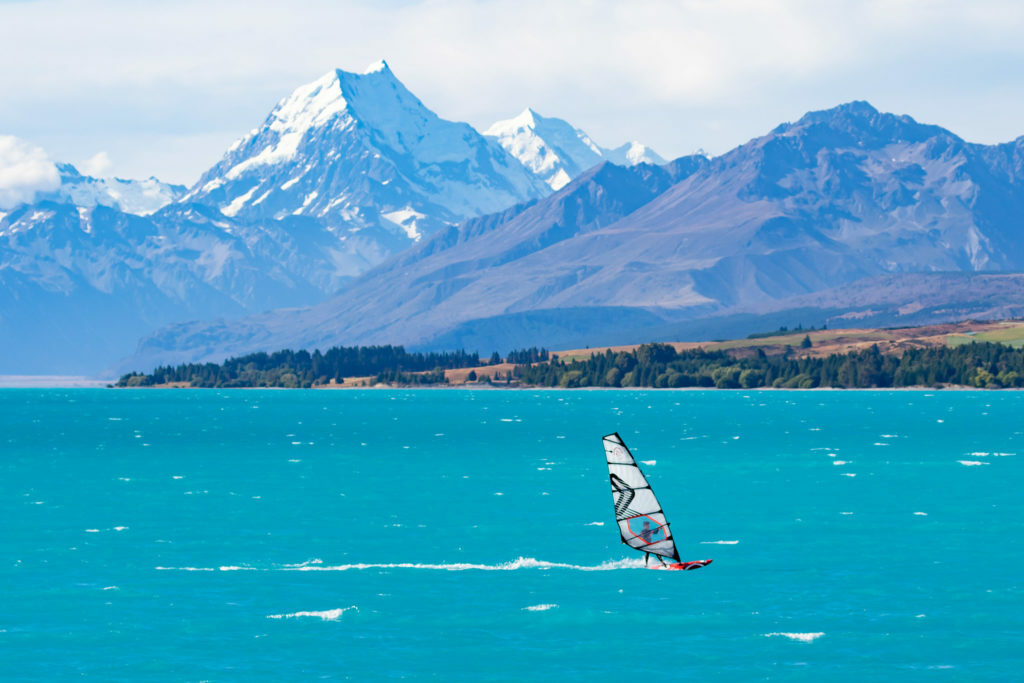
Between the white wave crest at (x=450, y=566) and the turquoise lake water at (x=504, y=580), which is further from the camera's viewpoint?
the white wave crest at (x=450, y=566)

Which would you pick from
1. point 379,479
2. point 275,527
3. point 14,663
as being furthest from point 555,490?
point 14,663

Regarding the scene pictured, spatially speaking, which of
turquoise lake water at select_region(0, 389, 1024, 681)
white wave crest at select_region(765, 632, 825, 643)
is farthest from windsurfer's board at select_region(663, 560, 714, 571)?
white wave crest at select_region(765, 632, 825, 643)

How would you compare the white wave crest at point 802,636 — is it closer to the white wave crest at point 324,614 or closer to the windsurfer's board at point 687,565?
the windsurfer's board at point 687,565

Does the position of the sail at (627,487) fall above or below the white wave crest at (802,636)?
above

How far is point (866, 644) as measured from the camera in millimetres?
62969

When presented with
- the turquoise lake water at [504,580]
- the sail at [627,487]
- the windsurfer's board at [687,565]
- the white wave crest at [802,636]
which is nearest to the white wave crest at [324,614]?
the turquoise lake water at [504,580]

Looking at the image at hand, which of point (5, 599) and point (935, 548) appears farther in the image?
point (935, 548)

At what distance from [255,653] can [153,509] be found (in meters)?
53.6

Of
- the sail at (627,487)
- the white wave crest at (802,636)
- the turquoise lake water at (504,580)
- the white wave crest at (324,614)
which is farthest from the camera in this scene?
the white wave crest at (324,614)

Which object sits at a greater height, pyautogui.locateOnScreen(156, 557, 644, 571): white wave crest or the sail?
the sail

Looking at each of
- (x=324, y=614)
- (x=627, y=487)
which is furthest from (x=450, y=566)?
(x=627, y=487)

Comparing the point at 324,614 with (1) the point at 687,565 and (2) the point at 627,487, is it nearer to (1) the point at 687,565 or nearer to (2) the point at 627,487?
(2) the point at 627,487

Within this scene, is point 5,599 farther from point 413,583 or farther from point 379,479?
point 379,479

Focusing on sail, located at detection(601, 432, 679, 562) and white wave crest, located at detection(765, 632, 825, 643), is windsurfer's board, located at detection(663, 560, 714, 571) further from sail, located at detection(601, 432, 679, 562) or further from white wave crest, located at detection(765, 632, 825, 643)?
white wave crest, located at detection(765, 632, 825, 643)
